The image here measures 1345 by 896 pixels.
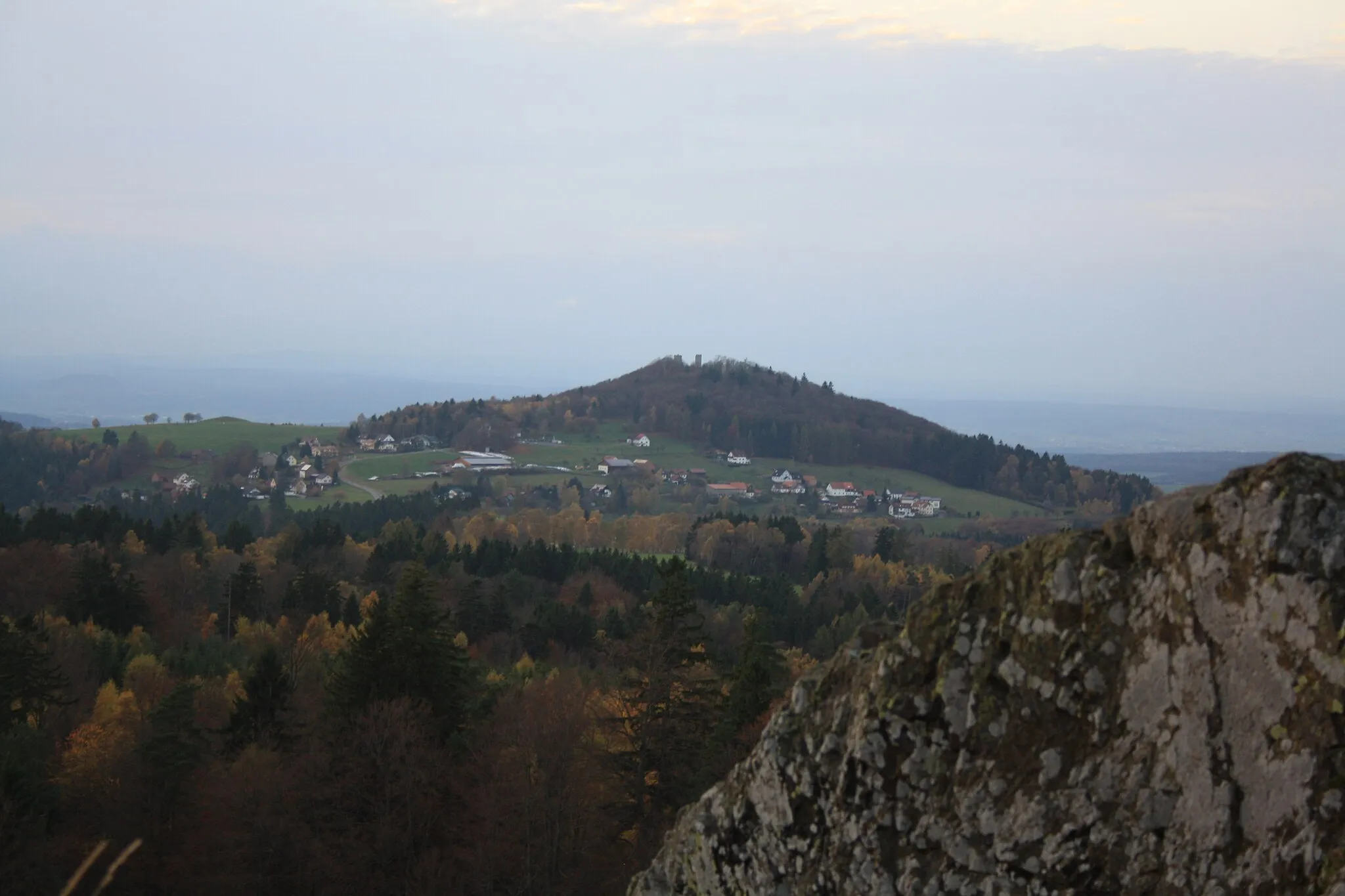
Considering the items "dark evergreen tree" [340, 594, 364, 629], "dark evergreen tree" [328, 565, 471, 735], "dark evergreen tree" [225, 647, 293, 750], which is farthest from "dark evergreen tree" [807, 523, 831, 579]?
"dark evergreen tree" [328, 565, 471, 735]

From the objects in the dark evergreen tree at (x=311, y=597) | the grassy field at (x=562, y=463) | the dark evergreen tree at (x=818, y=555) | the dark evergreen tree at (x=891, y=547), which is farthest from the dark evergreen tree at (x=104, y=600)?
the grassy field at (x=562, y=463)

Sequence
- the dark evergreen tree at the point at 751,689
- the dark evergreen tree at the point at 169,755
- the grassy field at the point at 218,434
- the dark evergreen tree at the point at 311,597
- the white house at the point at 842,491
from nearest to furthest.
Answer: the dark evergreen tree at the point at 169,755
the dark evergreen tree at the point at 751,689
the dark evergreen tree at the point at 311,597
the white house at the point at 842,491
the grassy field at the point at 218,434

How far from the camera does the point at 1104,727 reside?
5.83 metres

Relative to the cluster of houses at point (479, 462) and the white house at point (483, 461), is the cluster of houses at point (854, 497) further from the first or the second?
the cluster of houses at point (479, 462)

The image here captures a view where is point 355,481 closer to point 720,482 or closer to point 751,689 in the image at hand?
point 720,482

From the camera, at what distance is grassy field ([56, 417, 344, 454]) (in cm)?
14200

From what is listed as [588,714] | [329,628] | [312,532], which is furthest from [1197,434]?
[588,714]

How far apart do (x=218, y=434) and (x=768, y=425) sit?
277 ft

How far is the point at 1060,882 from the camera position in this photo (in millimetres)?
5785

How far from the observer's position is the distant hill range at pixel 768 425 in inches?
5630

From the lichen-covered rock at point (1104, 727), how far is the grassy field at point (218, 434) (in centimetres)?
14826

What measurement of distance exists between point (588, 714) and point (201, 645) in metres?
27.9

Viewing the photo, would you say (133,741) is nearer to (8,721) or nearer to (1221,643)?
(8,721)

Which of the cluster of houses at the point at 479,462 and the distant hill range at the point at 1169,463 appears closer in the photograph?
the distant hill range at the point at 1169,463
